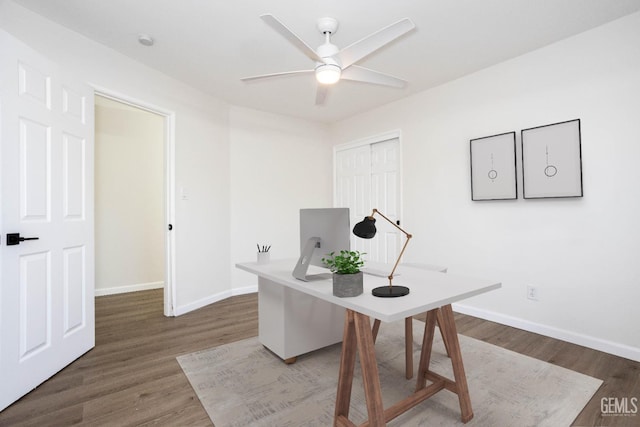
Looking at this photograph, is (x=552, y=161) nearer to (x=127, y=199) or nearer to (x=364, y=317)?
(x=364, y=317)

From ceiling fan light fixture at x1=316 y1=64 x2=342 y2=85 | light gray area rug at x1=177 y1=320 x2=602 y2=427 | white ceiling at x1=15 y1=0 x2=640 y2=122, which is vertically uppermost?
white ceiling at x1=15 y1=0 x2=640 y2=122

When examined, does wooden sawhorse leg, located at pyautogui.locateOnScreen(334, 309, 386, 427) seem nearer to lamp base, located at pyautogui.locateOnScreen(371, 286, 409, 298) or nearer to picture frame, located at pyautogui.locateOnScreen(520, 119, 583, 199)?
lamp base, located at pyautogui.locateOnScreen(371, 286, 409, 298)

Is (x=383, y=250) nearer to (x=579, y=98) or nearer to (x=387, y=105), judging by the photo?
(x=387, y=105)

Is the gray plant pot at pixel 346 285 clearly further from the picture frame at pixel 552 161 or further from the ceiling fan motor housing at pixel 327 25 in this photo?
the picture frame at pixel 552 161

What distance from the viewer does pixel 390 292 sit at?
1.41 meters

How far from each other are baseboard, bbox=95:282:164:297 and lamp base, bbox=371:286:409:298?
13.5 ft

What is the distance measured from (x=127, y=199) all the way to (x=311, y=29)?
11.5 feet

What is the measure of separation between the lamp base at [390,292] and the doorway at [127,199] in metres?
3.37

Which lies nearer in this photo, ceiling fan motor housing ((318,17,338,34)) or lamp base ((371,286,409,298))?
lamp base ((371,286,409,298))

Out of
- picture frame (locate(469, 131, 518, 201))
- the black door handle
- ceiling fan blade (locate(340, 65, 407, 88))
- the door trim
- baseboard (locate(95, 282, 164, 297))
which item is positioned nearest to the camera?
the black door handle

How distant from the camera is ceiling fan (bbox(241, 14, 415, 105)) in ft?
5.59

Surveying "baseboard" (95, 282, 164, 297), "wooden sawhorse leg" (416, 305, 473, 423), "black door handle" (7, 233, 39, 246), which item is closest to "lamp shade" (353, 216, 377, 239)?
"wooden sawhorse leg" (416, 305, 473, 423)

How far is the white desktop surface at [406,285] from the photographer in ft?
4.02

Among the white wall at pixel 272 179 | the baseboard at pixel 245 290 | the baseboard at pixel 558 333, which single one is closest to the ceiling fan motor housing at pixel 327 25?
the white wall at pixel 272 179
